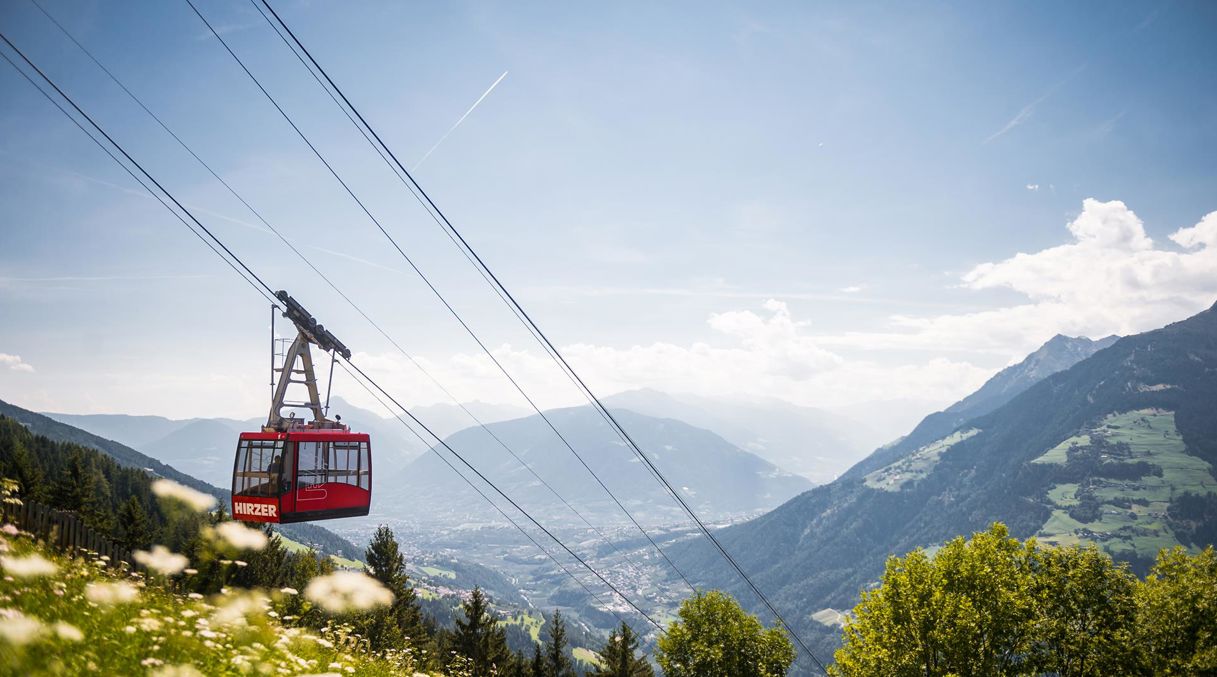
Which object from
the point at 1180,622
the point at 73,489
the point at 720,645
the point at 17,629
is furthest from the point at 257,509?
the point at 73,489

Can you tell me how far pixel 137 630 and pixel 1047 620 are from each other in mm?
37101

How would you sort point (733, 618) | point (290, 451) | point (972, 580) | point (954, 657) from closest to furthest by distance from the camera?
point (290, 451) < point (954, 657) < point (972, 580) < point (733, 618)

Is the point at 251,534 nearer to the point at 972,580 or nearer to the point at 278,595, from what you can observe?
the point at 278,595

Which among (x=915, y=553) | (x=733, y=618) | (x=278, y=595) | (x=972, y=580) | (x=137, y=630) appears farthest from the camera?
(x=733, y=618)

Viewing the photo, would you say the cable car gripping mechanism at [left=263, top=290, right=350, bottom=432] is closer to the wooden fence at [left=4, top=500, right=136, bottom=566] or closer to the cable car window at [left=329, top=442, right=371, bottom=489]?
the cable car window at [left=329, top=442, right=371, bottom=489]

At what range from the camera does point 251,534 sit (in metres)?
8.82

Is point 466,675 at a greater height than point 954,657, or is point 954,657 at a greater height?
point 466,675

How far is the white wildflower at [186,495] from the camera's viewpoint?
26.9 feet

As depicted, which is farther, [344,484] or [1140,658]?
[1140,658]

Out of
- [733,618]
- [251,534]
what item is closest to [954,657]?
[733,618]

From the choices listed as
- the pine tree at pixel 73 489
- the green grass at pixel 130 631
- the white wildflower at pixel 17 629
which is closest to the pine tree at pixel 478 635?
the pine tree at pixel 73 489

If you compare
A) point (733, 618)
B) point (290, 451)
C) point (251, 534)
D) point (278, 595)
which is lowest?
point (733, 618)

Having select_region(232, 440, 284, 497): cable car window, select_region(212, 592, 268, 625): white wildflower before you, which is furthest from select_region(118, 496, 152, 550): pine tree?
select_region(212, 592, 268, 625): white wildflower

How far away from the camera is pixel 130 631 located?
5.48 metres
